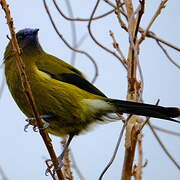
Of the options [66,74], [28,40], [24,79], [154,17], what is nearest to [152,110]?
[154,17]

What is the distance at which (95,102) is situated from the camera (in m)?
3.03

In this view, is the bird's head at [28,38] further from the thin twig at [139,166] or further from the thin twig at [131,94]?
the thin twig at [139,166]

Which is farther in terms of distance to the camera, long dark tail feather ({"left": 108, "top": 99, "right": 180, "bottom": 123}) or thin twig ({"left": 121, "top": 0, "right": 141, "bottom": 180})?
long dark tail feather ({"left": 108, "top": 99, "right": 180, "bottom": 123})

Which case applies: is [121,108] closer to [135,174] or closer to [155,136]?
[155,136]

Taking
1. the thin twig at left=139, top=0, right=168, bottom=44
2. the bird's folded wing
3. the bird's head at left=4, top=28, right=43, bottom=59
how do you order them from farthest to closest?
the bird's head at left=4, top=28, right=43, bottom=59 → the bird's folded wing → the thin twig at left=139, top=0, right=168, bottom=44

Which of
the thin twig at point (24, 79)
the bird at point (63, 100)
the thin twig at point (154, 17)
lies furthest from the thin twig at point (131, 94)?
the bird at point (63, 100)

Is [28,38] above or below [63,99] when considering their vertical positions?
above

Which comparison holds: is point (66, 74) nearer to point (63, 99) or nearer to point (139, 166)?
point (63, 99)

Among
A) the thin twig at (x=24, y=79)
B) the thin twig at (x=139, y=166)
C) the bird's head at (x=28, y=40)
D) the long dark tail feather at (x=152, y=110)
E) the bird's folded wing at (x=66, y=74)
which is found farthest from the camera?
the bird's head at (x=28, y=40)

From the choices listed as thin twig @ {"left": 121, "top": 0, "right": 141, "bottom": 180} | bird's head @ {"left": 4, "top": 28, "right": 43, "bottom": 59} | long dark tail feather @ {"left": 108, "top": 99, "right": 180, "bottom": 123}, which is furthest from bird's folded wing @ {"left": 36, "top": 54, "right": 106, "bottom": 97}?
thin twig @ {"left": 121, "top": 0, "right": 141, "bottom": 180}

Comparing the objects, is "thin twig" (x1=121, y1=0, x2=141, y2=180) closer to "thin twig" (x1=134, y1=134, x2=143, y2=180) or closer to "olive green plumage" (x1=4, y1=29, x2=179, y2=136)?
"thin twig" (x1=134, y1=134, x2=143, y2=180)

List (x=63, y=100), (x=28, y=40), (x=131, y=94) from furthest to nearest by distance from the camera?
1. (x=28, y=40)
2. (x=63, y=100)
3. (x=131, y=94)

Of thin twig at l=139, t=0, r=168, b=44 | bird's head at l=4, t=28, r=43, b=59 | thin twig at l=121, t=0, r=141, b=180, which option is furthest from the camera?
bird's head at l=4, t=28, r=43, b=59

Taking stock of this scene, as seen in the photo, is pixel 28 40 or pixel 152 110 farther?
pixel 28 40
